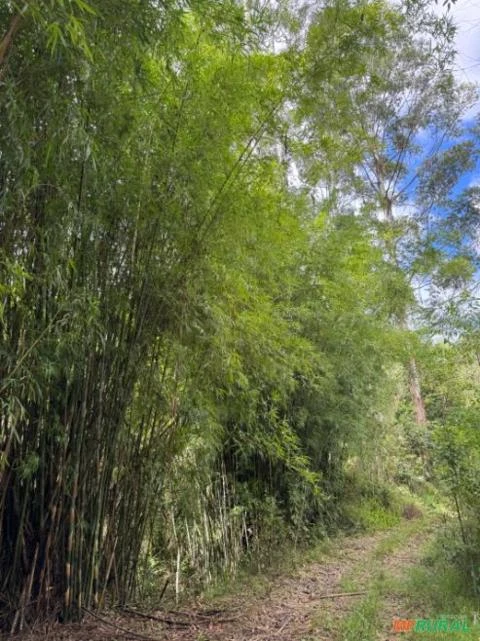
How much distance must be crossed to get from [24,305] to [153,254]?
0.78 metres

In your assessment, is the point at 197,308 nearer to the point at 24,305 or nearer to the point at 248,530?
the point at 24,305

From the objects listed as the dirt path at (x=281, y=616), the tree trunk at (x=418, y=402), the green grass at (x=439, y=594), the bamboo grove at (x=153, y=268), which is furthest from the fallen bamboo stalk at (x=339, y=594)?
the tree trunk at (x=418, y=402)

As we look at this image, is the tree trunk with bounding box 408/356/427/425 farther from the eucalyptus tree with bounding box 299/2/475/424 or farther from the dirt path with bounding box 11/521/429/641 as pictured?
the dirt path with bounding box 11/521/429/641

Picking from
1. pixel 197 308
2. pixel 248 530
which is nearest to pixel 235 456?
pixel 248 530

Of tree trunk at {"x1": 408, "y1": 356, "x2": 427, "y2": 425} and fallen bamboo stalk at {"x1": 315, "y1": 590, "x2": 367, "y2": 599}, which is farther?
tree trunk at {"x1": 408, "y1": 356, "x2": 427, "y2": 425}

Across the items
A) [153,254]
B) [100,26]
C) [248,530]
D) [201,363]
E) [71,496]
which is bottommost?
[248,530]

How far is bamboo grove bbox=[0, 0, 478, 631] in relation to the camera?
1.78 meters

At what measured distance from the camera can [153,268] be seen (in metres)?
2.51

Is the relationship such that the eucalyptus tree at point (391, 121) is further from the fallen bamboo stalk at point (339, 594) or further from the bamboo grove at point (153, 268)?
the fallen bamboo stalk at point (339, 594)

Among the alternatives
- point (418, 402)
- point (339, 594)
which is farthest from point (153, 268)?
point (418, 402)

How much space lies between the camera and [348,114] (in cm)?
→ 329

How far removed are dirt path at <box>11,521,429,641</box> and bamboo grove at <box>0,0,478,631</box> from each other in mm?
226

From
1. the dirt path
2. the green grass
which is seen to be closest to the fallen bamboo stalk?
the dirt path

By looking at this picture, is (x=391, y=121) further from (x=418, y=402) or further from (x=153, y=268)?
(x=153, y=268)
